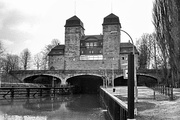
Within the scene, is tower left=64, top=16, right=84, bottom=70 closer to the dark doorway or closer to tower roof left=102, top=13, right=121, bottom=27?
the dark doorway

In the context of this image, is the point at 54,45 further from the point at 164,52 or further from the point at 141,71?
the point at 164,52

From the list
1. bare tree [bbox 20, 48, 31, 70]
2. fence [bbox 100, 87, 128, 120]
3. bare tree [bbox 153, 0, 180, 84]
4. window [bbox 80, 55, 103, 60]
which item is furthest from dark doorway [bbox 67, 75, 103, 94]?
bare tree [bbox 153, 0, 180, 84]

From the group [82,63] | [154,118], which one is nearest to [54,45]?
[82,63]

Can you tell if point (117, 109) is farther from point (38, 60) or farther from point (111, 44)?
point (38, 60)

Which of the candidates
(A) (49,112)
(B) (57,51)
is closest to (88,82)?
(B) (57,51)

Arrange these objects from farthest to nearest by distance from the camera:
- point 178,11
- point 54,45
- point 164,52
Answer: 1. point 54,45
2. point 164,52
3. point 178,11

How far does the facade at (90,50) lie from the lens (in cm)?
5181

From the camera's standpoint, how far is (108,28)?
175 ft

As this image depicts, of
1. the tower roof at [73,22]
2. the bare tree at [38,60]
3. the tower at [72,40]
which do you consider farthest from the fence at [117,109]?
the bare tree at [38,60]

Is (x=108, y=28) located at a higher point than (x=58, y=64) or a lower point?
higher

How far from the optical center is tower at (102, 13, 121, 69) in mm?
51541

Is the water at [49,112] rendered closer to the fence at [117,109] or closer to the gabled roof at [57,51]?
the fence at [117,109]

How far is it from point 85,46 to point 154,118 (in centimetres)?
4695

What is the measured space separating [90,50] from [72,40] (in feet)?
16.4
